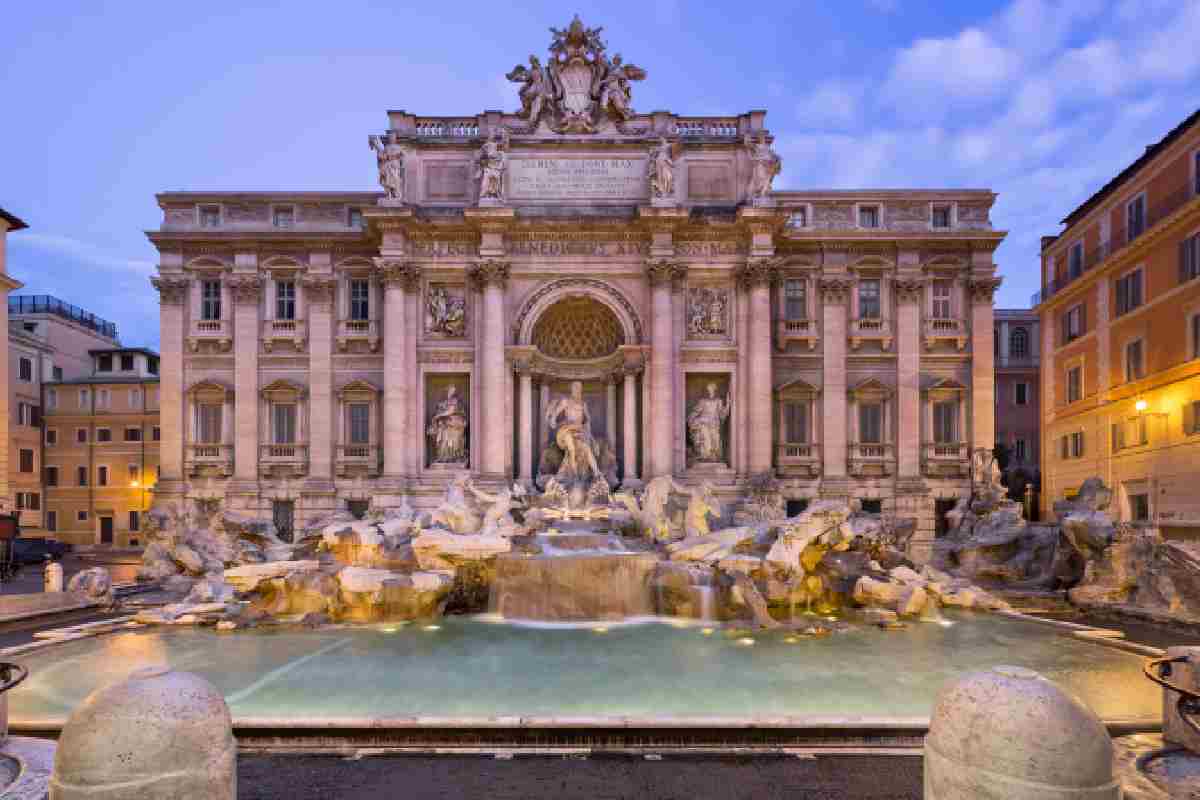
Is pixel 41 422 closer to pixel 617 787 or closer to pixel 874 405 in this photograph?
pixel 874 405

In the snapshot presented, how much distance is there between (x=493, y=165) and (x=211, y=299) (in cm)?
1230

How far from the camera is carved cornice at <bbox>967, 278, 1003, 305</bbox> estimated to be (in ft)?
88.4

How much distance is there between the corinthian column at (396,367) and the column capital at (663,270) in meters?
8.50

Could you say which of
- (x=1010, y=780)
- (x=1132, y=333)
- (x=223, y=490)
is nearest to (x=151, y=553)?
(x=223, y=490)

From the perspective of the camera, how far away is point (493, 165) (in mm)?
25406

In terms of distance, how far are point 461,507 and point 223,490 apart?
40.3ft

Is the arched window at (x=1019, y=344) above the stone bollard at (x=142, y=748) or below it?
above

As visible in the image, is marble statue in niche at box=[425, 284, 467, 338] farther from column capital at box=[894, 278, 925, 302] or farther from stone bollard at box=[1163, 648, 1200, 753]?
stone bollard at box=[1163, 648, 1200, 753]

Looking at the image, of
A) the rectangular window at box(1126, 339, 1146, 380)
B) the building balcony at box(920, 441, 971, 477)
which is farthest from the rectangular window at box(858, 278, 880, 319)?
the rectangular window at box(1126, 339, 1146, 380)

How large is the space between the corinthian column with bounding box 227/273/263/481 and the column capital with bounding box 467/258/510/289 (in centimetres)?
862

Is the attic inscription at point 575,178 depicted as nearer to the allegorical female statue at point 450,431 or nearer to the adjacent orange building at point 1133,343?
the allegorical female statue at point 450,431

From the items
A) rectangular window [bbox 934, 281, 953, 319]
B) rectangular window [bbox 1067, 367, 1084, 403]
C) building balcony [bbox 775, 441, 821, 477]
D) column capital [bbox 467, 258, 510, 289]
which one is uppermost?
column capital [bbox 467, 258, 510, 289]

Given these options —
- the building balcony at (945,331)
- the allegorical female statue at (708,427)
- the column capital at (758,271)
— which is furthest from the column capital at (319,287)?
the building balcony at (945,331)

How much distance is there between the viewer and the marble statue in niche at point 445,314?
26031mm
